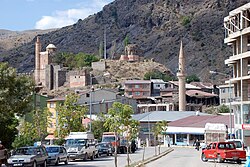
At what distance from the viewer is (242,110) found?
56031 millimetres

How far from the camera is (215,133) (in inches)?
2530

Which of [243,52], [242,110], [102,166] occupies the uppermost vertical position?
[243,52]

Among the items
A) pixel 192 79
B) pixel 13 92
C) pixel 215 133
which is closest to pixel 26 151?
pixel 13 92

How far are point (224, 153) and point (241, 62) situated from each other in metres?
22.0

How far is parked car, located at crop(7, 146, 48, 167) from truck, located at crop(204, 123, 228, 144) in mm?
31250

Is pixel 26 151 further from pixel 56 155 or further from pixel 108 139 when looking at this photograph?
pixel 108 139

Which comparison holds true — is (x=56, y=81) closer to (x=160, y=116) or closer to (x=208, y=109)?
(x=208, y=109)

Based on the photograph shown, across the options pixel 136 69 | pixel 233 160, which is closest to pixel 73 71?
pixel 136 69

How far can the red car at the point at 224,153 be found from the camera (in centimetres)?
3844

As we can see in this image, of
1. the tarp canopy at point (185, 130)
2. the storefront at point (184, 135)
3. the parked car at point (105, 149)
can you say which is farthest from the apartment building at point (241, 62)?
the storefront at point (184, 135)

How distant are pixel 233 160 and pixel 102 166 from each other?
9.70 meters

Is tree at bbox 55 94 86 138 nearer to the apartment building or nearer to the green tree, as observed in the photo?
the apartment building

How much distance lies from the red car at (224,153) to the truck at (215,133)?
22.5 metres

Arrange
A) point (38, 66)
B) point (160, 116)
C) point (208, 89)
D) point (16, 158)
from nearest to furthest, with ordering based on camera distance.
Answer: point (16, 158), point (160, 116), point (208, 89), point (38, 66)
